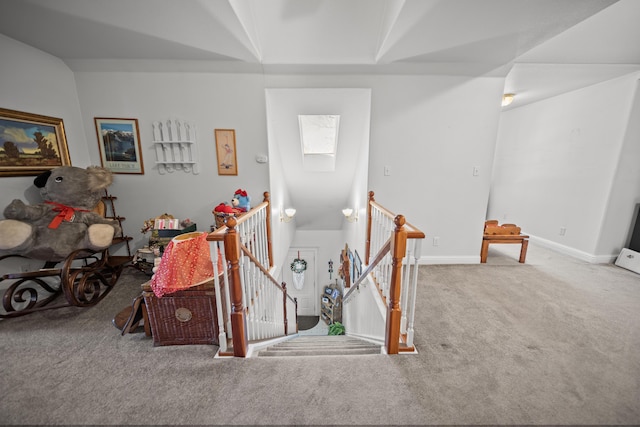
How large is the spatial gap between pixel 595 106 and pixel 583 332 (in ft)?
10.6

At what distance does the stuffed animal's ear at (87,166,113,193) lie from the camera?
Answer: 2541mm

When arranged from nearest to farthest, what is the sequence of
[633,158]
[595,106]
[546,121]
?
[633,158]
[595,106]
[546,121]

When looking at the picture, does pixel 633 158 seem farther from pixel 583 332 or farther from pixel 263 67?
pixel 263 67

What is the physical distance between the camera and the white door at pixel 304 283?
243 inches

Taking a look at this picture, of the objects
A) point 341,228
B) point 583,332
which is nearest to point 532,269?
point 583,332

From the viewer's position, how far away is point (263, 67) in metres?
2.62

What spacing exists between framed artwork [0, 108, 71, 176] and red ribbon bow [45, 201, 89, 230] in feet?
1.46

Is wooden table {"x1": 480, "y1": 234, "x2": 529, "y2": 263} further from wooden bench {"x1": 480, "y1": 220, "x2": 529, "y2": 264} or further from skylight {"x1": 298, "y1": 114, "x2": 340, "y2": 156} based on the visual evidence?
skylight {"x1": 298, "y1": 114, "x2": 340, "y2": 156}

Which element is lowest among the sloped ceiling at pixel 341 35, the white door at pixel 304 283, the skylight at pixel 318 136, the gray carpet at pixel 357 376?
the white door at pixel 304 283

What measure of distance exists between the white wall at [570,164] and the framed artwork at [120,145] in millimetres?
6242

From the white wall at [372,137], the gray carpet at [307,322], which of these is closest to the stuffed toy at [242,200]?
the white wall at [372,137]

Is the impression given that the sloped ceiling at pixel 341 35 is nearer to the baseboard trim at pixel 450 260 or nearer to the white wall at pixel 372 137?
the white wall at pixel 372 137

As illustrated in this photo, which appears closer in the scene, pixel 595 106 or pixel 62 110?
pixel 62 110

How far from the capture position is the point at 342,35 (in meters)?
2.41
